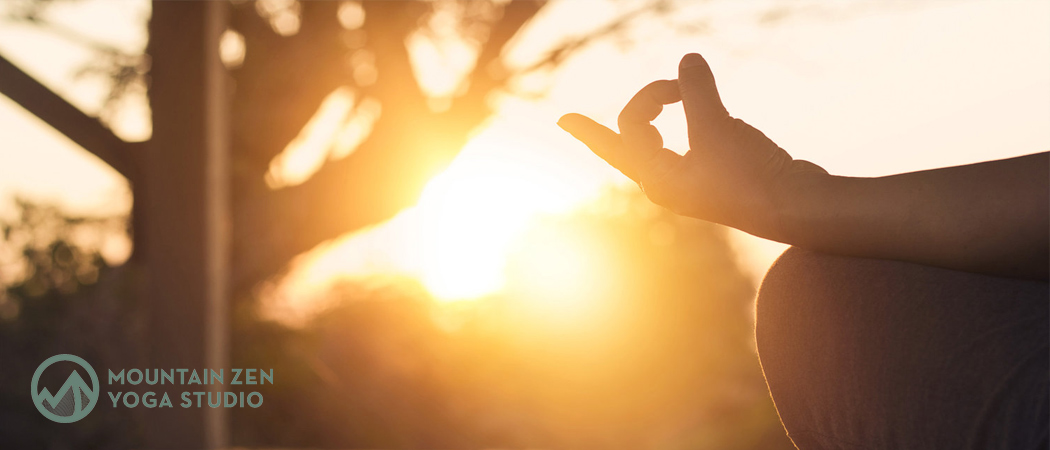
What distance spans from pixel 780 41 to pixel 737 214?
10.5 ft

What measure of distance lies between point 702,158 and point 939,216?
0.72 feet

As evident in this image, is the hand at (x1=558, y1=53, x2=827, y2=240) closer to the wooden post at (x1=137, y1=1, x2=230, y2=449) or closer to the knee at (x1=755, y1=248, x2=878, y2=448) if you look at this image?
the knee at (x1=755, y1=248, x2=878, y2=448)

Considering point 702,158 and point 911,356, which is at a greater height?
point 702,158

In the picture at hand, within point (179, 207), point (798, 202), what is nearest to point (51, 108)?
point (179, 207)

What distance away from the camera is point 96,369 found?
387 cm

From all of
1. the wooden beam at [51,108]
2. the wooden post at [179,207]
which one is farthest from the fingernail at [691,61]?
the wooden beam at [51,108]

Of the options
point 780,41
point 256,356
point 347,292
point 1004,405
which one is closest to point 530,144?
point 780,41

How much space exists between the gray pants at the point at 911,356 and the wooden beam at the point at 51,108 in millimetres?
2097

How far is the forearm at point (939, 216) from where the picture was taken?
51 cm

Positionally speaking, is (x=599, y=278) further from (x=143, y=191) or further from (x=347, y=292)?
(x=143, y=191)

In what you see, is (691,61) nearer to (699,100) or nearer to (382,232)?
(699,100)

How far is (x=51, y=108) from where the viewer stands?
6.28ft

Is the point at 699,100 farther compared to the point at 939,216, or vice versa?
the point at 699,100

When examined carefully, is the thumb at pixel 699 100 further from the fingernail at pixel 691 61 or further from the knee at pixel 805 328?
the knee at pixel 805 328
